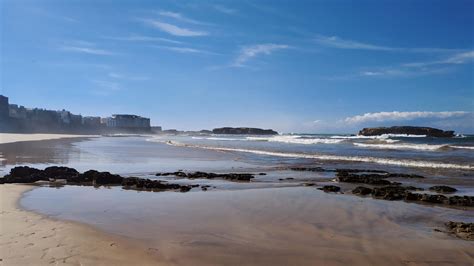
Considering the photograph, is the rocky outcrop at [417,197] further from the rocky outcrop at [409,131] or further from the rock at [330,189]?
the rocky outcrop at [409,131]

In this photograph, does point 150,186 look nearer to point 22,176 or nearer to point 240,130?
point 22,176

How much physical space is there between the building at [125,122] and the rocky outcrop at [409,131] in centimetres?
9351

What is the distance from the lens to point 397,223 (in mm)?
6836

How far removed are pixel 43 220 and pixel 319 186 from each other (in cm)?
743

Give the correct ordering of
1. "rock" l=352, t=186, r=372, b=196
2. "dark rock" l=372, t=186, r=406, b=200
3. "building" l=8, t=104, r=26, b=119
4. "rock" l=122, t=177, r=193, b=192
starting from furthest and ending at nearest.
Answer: "building" l=8, t=104, r=26, b=119
"rock" l=122, t=177, r=193, b=192
"rock" l=352, t=186, r=372, b=196
"dark rock" l=372, t=186, r=406, b=200

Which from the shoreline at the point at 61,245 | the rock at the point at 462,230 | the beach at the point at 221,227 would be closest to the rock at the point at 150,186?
the beach at the point at 221,227

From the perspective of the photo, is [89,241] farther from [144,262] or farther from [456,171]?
[456,171]

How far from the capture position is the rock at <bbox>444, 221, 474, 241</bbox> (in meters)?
6.03

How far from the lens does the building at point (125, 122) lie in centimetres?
14438

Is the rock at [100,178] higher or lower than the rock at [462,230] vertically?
higher

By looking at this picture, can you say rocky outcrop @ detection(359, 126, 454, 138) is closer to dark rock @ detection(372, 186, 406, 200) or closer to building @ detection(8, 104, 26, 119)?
dark rock @ detection(372, 186, 406, 200)

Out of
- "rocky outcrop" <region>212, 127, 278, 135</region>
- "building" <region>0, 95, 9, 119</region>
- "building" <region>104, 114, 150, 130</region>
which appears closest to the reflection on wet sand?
"building" <region>0, 95, 9, 119</region>

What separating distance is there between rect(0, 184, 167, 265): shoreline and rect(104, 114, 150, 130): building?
140 m

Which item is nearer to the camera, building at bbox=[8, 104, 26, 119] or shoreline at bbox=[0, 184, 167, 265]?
shoreline at bbox=[0, 184, 167, 265]
